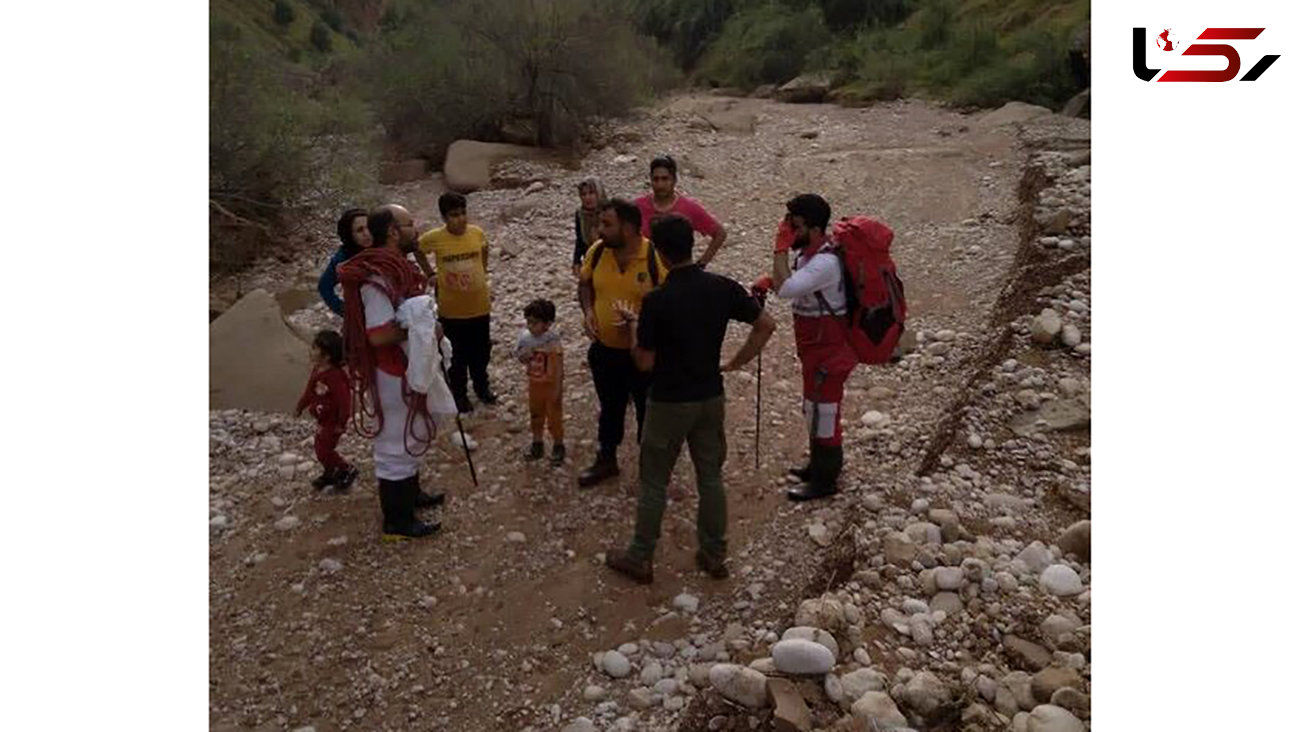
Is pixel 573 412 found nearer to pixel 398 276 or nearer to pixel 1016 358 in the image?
pixel 398 276

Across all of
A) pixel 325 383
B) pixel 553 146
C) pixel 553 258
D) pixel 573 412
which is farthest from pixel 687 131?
pixel 325 383

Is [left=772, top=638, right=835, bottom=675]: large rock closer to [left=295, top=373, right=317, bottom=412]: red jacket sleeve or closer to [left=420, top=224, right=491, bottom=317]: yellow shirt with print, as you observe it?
[left=295, top=373, right=317, bottom=412]: red jacket sleeve

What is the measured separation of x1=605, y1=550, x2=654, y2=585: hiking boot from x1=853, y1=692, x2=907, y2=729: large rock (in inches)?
52.9

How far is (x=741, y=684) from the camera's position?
2.93 metres

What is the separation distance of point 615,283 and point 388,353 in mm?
1034

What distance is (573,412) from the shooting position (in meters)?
5.68

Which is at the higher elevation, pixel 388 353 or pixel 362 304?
pixel 362 304

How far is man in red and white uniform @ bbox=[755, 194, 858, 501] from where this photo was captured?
416cm

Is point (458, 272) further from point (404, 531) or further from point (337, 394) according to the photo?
point (404, 531)

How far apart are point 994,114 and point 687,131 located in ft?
14.9

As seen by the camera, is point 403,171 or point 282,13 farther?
point 282,13

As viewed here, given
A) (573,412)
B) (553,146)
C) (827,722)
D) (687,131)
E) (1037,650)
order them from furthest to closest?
1. (687,131)
2. (553,146)
3. (573,412)
4. (1037,650)
5. (827,722)

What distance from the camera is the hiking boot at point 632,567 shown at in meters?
4.02
